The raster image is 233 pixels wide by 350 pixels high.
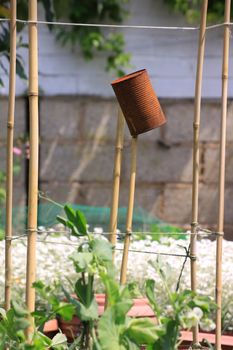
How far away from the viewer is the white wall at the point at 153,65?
5.18 meters

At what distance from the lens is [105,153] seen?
5199mm

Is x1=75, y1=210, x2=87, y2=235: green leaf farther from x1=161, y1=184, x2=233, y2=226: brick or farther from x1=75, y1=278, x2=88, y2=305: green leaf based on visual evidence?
x1=161, y1=184, x2=233, y2=226: brick

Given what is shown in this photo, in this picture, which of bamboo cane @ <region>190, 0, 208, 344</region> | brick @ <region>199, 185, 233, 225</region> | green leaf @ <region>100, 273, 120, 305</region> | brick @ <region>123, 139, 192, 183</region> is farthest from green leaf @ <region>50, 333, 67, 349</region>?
brick @ <region>123, 139, 192, 183</region>

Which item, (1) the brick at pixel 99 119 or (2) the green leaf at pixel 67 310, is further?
(1) the brick at pixel 99 119

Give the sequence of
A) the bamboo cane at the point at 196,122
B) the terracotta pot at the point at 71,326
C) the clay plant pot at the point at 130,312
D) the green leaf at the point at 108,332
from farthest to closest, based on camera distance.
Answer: the terracotta pot at the point at 71,326 → the clay plant pot at the point at 130,312 → the bamboo cane at the point at 196,122 → the green leaf at the point at 108,332

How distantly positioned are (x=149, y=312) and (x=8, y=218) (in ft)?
1.99

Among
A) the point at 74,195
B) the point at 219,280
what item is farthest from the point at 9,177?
the point at 74,195

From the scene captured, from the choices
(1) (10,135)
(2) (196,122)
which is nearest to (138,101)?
(2) (196,122)

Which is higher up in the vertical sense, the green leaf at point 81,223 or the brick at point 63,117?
the brick at point 63,117

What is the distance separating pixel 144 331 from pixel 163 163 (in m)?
3.47

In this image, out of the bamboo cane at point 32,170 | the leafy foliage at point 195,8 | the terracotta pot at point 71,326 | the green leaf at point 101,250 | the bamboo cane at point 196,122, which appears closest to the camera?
the green leaf at point 101,250

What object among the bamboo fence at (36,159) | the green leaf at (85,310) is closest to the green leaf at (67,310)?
the green leaf at (85,310)

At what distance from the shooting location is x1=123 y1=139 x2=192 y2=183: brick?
17.1 feet

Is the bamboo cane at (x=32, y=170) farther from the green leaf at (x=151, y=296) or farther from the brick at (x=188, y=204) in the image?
the brick at (x=188, y=204)
